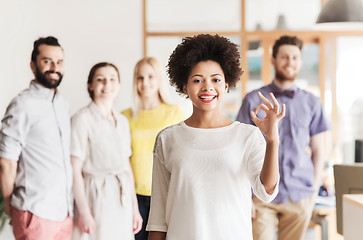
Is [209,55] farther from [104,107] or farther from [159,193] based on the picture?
[104,107]

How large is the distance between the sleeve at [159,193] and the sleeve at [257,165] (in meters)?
0.28

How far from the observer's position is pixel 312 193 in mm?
3295

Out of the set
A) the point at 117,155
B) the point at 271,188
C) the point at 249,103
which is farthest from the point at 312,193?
the point at 271,188

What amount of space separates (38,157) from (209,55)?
1573 millimetres

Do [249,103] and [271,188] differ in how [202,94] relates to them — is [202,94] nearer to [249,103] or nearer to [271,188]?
[271,188]

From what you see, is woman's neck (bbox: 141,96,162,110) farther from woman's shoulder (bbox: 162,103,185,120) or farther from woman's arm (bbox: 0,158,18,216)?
woman's arm (bbox: 0,158,18,216)

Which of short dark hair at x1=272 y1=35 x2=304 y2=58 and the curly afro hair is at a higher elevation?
short dark hair at x1=272 y1=35 x2=304 y2=58

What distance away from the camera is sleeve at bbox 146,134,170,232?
5.58 feet

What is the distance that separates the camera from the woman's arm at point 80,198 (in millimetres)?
3236

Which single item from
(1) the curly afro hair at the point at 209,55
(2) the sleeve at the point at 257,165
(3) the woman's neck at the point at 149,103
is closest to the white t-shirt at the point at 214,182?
(2) the sleeve at the point at 257,165

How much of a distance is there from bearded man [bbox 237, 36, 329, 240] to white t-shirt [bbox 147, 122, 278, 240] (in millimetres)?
1600

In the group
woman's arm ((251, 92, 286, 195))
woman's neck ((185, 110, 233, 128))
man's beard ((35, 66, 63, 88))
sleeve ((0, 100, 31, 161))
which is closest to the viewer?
woman's arm ((251, 92, 286, 195))

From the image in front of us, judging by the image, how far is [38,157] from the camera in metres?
2.93

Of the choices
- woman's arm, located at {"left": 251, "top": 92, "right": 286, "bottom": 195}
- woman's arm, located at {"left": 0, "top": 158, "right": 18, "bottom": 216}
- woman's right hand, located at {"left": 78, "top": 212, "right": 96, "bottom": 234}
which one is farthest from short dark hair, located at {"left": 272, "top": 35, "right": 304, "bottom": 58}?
woman's arm, located at {"left": 251, "top": 92, "right": 286, "bottom": 195}
